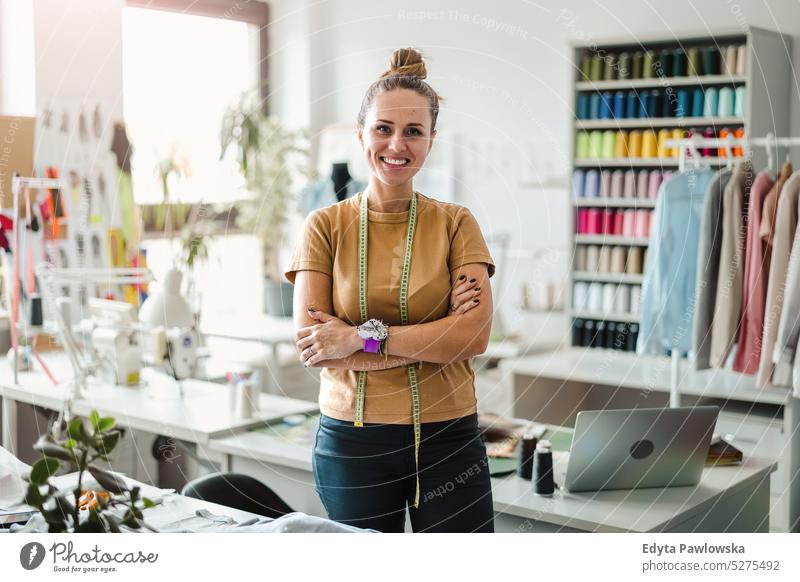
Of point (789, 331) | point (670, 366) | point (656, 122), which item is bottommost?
point (670, 366)

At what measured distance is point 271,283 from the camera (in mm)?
4344

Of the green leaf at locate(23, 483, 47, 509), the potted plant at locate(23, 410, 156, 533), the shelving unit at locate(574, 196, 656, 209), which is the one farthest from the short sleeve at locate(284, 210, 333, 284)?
the shelving unit at locate(574, 196, 656, 209)

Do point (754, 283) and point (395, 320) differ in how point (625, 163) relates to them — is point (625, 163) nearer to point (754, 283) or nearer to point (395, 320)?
point (754, 283)

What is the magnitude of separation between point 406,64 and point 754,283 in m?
1.85

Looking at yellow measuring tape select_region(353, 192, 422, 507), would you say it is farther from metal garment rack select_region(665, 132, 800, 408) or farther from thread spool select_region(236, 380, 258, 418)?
metal garment rack select_region(665, 132, 800, 408)

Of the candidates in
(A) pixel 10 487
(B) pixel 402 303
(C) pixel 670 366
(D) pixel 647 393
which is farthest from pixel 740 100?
(A) pixel 10 487

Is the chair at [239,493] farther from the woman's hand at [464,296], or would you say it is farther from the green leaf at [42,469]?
the woman's hand at [464,296]

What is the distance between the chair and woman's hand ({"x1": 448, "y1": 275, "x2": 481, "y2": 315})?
82cm

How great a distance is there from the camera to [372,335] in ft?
5.59

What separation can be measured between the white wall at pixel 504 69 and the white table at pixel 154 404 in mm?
1073

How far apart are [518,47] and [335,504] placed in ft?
6.47

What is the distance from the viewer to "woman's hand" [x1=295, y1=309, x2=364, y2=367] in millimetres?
1702

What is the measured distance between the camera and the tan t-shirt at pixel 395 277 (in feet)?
5.71
